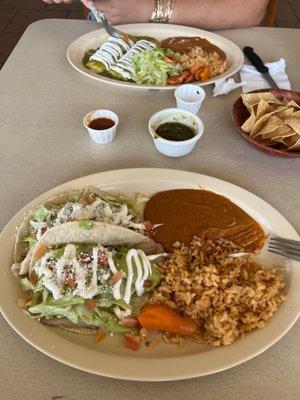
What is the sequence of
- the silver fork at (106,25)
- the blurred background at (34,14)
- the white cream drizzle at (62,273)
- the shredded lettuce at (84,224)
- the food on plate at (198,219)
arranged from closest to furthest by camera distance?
the white cream drizzle at (62,273) → the shredded lettuce at (84,224) → the food on plate at (198,219) → the silver fork at (106,25) → the blurred background at (34,14)

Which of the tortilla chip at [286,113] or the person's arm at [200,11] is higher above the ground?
the person's arm at [200,11]

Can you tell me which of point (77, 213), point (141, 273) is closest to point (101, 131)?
point (77, 213)

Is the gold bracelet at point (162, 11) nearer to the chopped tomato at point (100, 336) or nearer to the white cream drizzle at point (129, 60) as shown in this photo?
the white cream drizzle at point (129, 60)

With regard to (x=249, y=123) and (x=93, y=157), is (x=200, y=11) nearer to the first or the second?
(x=249, y=123)

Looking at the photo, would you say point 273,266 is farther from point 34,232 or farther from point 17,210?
point 17,210

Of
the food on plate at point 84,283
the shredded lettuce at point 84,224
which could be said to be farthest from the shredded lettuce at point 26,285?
the shredded lettuce at point 84,224

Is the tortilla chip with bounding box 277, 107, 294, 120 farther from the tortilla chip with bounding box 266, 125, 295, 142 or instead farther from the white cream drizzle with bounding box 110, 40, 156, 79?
the white cream drizzle with bounding box 110, 40, 156, 79
